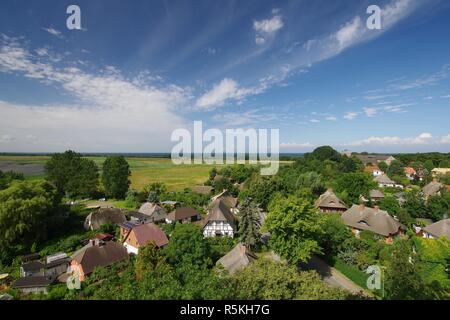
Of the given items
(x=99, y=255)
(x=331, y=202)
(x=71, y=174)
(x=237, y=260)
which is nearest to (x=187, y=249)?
(x=237, y=260)

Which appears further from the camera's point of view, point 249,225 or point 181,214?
point 181,214

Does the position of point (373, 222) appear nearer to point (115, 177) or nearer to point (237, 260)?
point (237, 260)

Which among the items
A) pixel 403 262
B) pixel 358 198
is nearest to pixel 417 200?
pixel 358 198

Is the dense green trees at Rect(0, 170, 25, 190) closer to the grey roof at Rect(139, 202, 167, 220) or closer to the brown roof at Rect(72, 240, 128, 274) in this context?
the grey roof at Rect(139, 202, 167, 220)

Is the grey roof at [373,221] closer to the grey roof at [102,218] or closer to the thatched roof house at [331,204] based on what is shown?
the thatched roof house at [331,204]

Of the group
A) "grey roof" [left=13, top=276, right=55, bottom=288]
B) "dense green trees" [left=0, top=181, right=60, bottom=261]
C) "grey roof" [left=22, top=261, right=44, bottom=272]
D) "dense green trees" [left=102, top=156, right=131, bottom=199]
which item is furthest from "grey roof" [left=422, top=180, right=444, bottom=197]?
"dense green trees" [left=0, top=181, right=60, bottom=261]

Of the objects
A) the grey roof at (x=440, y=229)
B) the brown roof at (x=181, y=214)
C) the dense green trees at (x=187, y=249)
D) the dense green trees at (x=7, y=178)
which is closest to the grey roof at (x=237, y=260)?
the dense green trees at (x=187, y=249)
